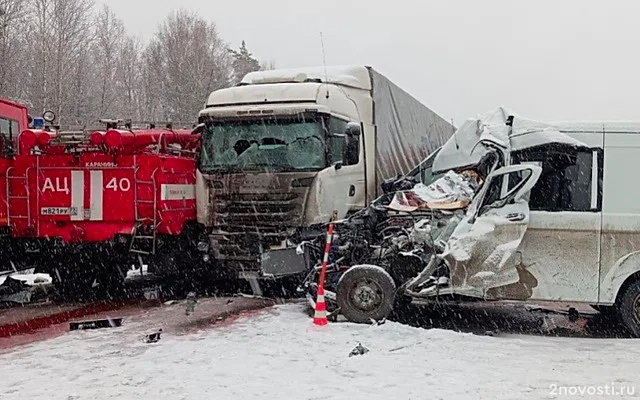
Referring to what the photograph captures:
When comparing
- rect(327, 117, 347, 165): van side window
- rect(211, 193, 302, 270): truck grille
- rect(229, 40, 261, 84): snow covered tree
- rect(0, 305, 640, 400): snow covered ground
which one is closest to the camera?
rect(0, 305, 640, 400): snow covered ground

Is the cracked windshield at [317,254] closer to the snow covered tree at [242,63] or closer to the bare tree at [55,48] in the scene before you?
the bare tree at [55,48]

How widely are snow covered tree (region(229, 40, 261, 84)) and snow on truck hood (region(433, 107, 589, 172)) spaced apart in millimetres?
52183

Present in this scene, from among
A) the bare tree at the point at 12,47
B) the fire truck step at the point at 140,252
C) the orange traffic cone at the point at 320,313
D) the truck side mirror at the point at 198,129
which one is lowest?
the orange traffic cone at the point at 320,313

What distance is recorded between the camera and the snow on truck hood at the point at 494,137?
8750mm

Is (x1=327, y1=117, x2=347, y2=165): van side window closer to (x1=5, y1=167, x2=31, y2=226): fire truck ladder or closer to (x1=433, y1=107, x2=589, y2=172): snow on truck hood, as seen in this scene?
(x1=433, y1=107, x2=589, y2=172): snow on truck hood

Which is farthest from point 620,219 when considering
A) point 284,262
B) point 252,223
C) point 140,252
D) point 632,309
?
point 140,252

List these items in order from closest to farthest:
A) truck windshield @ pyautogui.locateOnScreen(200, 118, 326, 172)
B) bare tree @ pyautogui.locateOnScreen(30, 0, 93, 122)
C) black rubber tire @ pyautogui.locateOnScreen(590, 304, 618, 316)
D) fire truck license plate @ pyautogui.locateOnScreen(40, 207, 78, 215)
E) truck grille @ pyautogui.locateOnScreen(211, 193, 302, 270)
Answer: black rubber tire @ pyautogui.locateOnScreen(590, 304, 618, 316) → truck grille @ pyautogui.locateOnScreen(211, 193, 302, 270) → truck windshield @ pyautogui.locateOnScreen(200, 118, 326, 172) → fire truck license plate @ pyautogui.locateOnScreen(40, 207, 78, 215) → bare tree @ pyautogui.locateOnScreen(30, 0, 93, 122)

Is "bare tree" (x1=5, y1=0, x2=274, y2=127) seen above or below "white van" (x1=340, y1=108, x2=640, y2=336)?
above

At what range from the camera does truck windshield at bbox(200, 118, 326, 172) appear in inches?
440

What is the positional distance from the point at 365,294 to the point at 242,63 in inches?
2243

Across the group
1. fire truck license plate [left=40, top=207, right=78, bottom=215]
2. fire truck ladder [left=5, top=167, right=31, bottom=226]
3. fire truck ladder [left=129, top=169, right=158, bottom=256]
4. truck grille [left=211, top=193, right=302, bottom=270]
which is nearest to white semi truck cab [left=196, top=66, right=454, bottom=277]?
truck grille [left=211, top=193, right=302, bottom=270]

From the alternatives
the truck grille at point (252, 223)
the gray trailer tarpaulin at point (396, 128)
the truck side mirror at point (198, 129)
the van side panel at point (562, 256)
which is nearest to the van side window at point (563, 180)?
the van side panel at point (562, 256)

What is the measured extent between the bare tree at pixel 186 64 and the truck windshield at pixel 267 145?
136 feet

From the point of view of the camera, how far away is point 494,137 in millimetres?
8977
